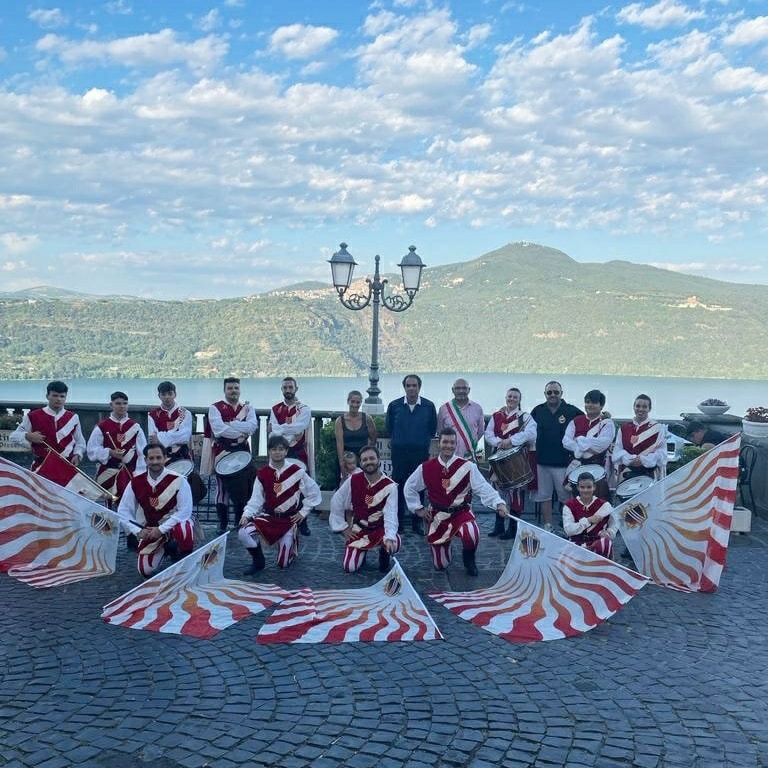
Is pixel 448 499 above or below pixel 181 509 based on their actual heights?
above

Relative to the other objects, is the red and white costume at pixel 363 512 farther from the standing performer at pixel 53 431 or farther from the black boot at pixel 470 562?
the standing performer at pixel 53 431

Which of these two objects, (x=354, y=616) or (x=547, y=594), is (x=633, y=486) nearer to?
(x=547, y=594)

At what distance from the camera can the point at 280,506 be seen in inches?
313

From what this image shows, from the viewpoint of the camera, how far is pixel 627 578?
21.7 ft

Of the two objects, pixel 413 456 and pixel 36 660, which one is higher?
pixel 413 456

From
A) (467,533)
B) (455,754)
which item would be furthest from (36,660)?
(467,533)

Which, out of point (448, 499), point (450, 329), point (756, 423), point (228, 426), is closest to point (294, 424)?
point (228, 426)

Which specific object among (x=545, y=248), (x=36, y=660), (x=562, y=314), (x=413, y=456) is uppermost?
(x=545, y=248)

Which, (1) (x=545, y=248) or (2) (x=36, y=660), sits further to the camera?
(1) (x=545, y=248)

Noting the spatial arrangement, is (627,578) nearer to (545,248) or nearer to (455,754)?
(455,754)

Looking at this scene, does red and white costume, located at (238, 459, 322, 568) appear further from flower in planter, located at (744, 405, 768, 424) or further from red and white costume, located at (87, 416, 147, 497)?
flower in planter, located at (744, 405, 768, 424)

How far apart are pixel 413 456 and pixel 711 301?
87266 millimetres

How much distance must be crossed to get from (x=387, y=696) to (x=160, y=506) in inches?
142

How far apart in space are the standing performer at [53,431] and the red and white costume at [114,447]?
1.24 ft
